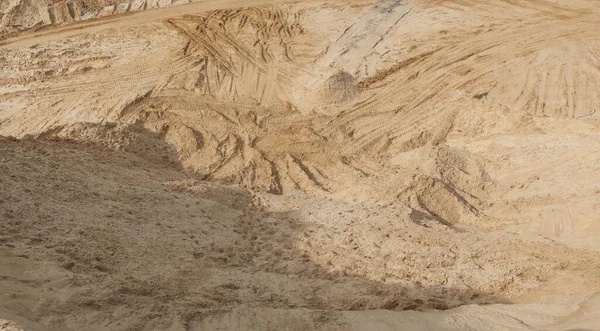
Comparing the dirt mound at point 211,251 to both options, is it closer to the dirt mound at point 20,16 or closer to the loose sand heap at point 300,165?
the loose sand heap at point 300,165

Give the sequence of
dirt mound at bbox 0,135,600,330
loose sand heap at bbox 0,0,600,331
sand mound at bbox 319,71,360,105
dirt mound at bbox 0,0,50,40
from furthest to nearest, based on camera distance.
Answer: dirt mound at bbox 0,0,50,40 → sand mound at bbox 319,71,360,105 → loose sand heap at bbox 0,0,600,331 → dirt mound at bbox 0,135,600,330

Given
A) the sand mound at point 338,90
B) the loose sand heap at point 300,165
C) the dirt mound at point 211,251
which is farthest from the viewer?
the sand mound at point 338,90

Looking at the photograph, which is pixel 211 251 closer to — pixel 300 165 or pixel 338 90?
pixel 300 165

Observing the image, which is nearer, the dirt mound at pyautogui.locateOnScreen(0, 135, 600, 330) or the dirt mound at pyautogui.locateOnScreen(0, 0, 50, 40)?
the dirt mound at pyautogui.locateOnScreen(0, 135, 600, 330)

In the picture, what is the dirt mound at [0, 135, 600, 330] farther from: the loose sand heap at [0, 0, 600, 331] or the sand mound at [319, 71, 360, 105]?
the sand mound at [319, 71, 360, 105]

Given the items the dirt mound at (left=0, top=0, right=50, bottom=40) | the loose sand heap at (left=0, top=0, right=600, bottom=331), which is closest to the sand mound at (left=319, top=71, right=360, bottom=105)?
the loose sand heap at (left=0, top=0, right=600, bottom=331)

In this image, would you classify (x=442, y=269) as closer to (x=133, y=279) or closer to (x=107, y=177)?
(x=133, y=279)

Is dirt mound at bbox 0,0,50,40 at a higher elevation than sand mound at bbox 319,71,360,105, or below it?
higher

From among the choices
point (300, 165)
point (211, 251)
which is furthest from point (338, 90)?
point (211, 251)

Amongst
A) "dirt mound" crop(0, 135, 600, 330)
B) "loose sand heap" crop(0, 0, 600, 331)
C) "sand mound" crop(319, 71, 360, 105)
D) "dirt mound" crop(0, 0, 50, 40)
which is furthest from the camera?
"dirt mound" crop(0, 0, 50, 40)

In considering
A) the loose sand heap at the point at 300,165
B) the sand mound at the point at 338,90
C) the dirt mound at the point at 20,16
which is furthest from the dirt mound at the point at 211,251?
the dirt mound at the point at 20,16
